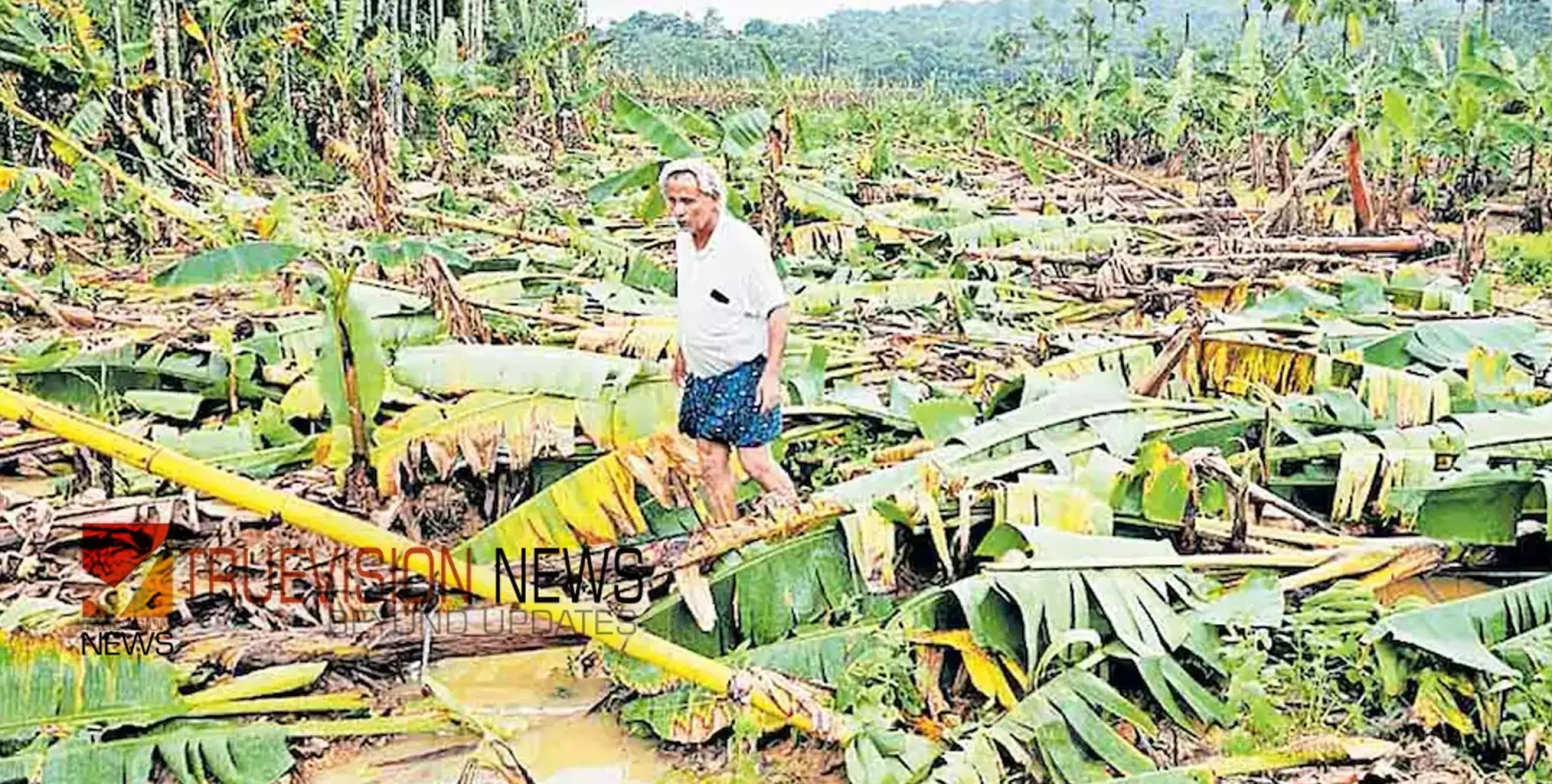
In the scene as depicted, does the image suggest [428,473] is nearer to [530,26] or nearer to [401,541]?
[401,541]

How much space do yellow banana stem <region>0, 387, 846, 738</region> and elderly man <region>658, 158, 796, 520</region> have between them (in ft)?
3.02

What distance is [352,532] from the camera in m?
3.49

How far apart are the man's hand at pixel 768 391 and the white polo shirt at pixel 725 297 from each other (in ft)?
0.33

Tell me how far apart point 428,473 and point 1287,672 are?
282cm

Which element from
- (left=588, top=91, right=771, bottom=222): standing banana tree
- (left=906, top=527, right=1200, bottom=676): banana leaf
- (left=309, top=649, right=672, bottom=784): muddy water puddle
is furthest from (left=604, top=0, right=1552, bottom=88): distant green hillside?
(left=309, top=649, right=672, bottom=784): muddy water puddle

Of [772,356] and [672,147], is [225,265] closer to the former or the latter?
[672,147]

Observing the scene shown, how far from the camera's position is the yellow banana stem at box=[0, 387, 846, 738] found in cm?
346

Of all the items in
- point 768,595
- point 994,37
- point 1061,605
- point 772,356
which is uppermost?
point 994,37

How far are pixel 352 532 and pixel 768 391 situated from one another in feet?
4.81

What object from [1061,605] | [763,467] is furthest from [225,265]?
[1061,605]

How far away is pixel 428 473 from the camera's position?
476 cm

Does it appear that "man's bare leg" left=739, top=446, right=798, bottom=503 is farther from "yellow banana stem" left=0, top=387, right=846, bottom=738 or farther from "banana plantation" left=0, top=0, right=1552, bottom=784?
"yellow banana stem" left=0, top=387, right=846, bottom=738

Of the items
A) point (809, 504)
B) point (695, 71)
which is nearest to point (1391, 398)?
point (809, 504)

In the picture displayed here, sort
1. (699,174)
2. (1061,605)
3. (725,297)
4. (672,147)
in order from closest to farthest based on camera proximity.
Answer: (1061,605), (699,174), (725,297), (672,147)
